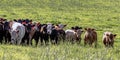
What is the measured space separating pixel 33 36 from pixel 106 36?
163 inches

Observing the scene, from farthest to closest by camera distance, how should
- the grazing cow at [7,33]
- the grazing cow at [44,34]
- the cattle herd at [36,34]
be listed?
the grazing cow at [44,34] → the grazing cow at [7,33] → the cattle herd at [36,34]

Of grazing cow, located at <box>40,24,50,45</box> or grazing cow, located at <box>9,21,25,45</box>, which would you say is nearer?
grazing cow, located at <box>9,21,25,45</box>

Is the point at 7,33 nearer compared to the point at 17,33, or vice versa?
the point at 17,33

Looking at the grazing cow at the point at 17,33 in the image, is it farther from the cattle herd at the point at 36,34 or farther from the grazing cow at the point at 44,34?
the grazing cow at the point at 44,34

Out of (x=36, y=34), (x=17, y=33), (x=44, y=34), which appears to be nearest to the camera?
(x=17, y=33)

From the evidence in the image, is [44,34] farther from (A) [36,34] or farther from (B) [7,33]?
(B) [7,33]

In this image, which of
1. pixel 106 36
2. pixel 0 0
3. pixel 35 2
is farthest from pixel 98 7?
pixel 106 36

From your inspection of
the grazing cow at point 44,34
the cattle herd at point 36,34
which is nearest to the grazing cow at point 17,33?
the cattle herd at point 36,34

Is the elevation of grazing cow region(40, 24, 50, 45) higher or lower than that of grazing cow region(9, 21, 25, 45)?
lower

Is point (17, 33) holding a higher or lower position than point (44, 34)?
higher

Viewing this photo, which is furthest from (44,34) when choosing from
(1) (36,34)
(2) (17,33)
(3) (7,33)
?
(3) (7,33)

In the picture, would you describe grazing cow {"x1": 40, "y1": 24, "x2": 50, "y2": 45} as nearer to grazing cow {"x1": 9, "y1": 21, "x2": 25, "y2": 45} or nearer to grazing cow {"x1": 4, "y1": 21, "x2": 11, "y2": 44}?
grazing cow {"x1": 9, "y1": 21, "x2": 25, "y2": 45}

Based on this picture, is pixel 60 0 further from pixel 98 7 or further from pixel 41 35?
pixel 41 35

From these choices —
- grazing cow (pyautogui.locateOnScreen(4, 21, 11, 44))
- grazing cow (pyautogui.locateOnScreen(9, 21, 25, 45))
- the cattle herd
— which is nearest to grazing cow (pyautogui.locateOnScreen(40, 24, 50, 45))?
the cattle herd
